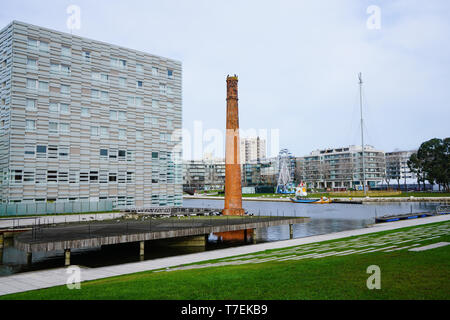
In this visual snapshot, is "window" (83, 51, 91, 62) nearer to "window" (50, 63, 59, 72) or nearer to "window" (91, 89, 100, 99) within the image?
"window" (50, 63, 59, 72)

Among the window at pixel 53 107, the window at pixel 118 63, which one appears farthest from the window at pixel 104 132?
the window at pixel 118 63

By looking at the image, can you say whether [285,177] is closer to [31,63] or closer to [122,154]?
[122,154]

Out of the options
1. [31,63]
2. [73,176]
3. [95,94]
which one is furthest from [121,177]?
[31,63]

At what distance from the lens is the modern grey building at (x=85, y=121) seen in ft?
162

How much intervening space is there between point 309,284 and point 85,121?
5172cm

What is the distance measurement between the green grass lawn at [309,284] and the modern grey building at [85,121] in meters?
41.4

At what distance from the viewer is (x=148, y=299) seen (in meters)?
10.7

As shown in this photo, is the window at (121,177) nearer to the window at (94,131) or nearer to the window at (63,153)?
the window at (94,131)

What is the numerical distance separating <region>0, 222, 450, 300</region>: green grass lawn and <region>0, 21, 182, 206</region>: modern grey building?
41430 millimetres

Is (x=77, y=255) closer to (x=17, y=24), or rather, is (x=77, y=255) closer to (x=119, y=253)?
(x=119, y=253)

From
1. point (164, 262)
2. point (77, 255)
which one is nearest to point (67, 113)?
point (77, 255)
